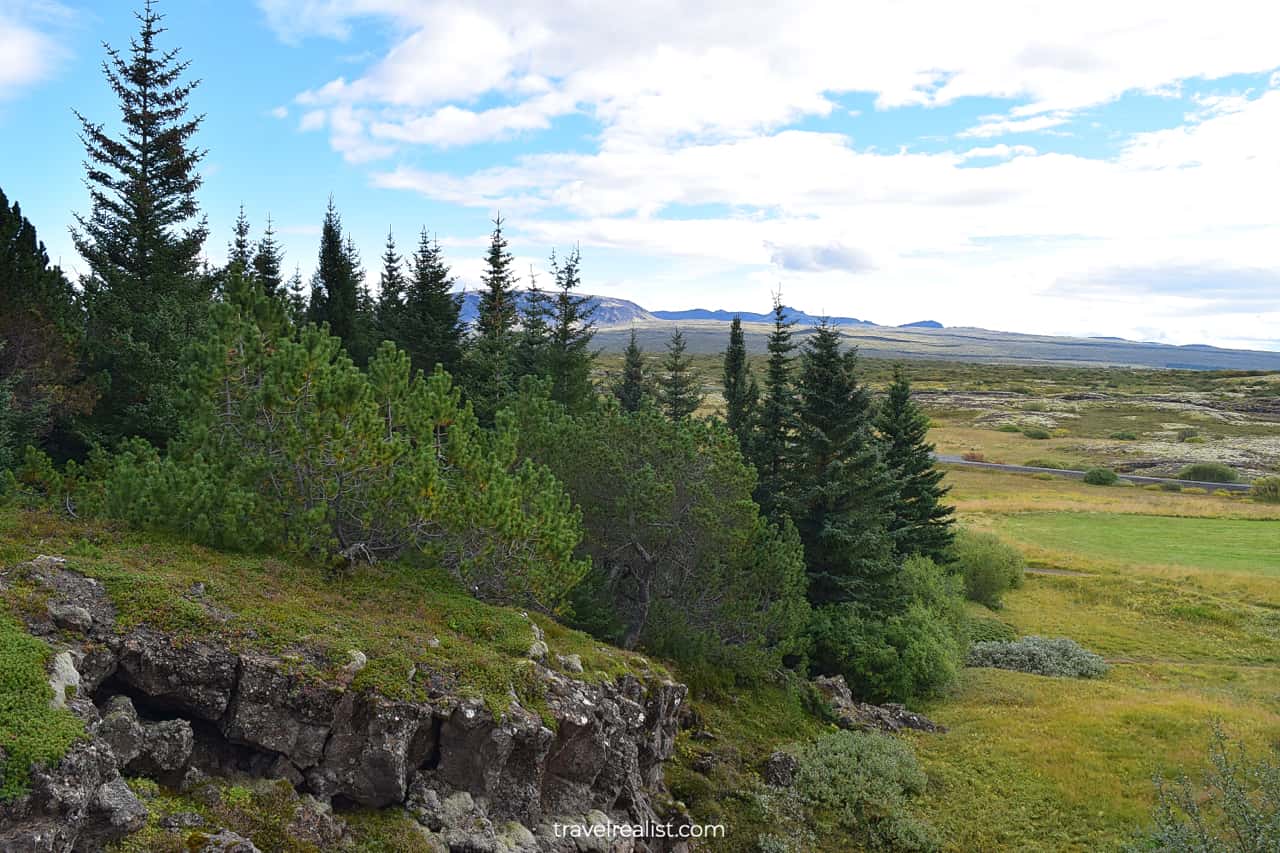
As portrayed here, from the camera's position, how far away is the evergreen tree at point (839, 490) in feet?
90.2

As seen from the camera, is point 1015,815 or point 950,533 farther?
point 950,533

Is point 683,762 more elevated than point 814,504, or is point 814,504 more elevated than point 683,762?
point 814,504

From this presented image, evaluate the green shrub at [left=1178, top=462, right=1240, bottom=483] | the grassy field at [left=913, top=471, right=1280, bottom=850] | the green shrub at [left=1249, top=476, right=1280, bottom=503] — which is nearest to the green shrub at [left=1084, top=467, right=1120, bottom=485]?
the green shrub at [left=1178, top=462, right=1240, bottom=483]

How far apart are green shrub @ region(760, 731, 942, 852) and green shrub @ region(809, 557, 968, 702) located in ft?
21.0

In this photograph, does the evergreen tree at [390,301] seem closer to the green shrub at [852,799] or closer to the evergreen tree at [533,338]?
the evergreen tree at [533,338]

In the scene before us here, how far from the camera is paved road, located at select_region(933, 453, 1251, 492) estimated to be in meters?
81.8

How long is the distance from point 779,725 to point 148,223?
99.7 ft

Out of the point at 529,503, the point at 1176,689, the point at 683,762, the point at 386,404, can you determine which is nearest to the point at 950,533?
the point at 1176,689

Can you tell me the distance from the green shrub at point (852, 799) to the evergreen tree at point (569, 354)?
665 inches

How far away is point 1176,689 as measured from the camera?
2820 cm

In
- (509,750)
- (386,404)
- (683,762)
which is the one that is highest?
(386,404)

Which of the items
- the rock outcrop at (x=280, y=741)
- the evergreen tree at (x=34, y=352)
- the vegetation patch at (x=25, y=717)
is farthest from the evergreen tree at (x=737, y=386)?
the vegetation patch at (x=25, y=717)

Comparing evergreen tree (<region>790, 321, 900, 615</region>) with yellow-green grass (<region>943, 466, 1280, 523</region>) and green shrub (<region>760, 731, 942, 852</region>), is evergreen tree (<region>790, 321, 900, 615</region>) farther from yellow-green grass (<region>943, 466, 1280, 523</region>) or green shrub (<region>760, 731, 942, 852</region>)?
yellow-green grass (<region>943, 466, 1280, 523</region>)

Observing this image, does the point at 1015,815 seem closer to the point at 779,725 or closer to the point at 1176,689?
the point at 779,725
